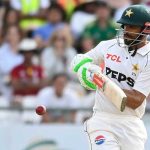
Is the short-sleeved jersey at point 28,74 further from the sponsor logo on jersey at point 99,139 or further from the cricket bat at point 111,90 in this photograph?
the cricket bat at point 111,90

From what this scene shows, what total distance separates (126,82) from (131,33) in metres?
0.43

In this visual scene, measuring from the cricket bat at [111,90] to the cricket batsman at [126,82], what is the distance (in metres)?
0.11

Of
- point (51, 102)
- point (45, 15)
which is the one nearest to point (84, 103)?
point (51, 102)

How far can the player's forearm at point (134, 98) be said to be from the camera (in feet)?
20.2

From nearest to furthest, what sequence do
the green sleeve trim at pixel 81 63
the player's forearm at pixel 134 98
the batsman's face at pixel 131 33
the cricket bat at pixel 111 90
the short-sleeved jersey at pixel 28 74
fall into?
the cricket bat at pixel 111 90 < the player's forearm at pixel 134 98 < the batsman's face at pixel 131 33 < the green sleeve trim at pixel 81 63 < the short-sleeved jersey at pixel 28 74

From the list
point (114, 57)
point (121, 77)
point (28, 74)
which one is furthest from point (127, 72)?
point (28, 74)

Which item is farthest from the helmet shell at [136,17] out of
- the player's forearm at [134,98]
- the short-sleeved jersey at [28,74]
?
the short-sleeved jersey at [28,74]

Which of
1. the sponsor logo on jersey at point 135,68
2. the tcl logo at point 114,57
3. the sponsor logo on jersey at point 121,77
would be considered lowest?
the sponsor logo on jersey at point 121,77

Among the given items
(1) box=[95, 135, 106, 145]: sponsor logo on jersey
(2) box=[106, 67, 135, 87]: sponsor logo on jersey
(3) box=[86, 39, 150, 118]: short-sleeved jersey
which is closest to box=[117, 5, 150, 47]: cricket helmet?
(3) box=[86, 39, 150, 118]: short-sleeved jersey

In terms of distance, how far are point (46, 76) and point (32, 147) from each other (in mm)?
1551

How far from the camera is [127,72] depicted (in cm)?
628

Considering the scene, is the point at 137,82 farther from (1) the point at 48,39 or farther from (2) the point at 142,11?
(1) the point at 48,39

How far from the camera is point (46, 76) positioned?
1098 cm

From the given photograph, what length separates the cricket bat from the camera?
231 inches
